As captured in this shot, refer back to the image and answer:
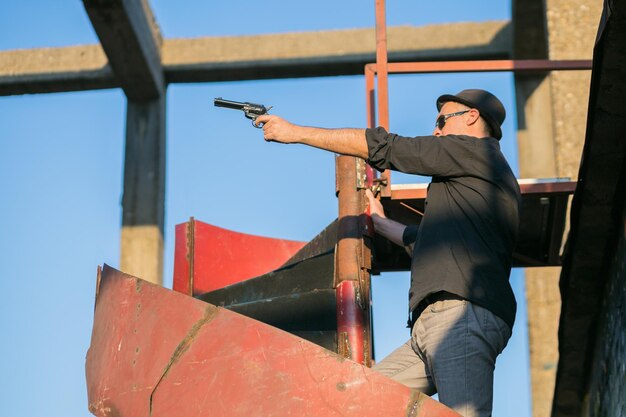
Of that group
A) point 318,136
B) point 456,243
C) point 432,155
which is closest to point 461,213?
point 456,243

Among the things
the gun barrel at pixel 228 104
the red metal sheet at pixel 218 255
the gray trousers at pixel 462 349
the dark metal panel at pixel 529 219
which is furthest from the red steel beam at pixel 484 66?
the gray trousers at pixel 462 349

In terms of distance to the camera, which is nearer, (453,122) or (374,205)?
(453,122)

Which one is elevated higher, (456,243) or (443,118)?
(443,118)

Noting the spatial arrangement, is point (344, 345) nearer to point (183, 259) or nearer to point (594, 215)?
point (594, 215)

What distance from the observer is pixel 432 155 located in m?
5.84

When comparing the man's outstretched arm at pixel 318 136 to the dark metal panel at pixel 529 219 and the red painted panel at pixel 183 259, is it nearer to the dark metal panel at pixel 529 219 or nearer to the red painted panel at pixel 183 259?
the dark metal panel at pixel 529 219

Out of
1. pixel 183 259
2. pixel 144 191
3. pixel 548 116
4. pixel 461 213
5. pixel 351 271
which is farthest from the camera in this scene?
pixel 144 191

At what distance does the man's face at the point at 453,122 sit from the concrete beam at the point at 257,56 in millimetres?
8045

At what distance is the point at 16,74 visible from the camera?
48.2ft

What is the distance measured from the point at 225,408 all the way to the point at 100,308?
1.34 m

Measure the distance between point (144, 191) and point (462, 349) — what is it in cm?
945

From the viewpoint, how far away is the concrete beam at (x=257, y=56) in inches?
563

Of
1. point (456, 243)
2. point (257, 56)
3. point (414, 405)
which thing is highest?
point (257, 56)

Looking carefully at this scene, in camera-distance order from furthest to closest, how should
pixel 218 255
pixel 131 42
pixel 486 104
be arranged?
1. pixel 131 42
2. pixel 218 255
3. pixel 486 104
